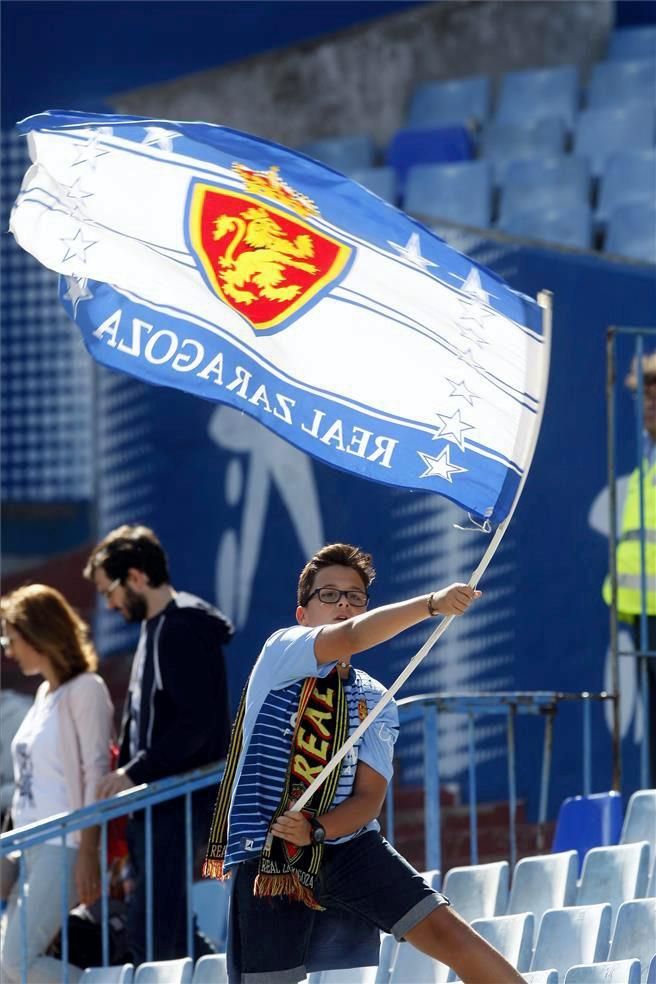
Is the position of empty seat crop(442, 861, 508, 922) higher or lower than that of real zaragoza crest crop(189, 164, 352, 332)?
lower

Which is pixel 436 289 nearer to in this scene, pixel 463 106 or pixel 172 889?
pixel 172 889

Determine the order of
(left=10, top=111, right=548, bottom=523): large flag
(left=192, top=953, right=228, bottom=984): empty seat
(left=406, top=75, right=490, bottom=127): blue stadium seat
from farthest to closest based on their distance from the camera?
(left=406, top=75, right=490, bottom=127): blue stadium seat < (left=192, top=953, right=228, bottom=984): empty seat < (left=10, top=111, right=548, bottom=523): large flag

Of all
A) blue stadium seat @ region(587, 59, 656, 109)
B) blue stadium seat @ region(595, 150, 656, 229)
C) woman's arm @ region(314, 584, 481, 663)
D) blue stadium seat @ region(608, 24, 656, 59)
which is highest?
blue stadium seat @ region(608, 24, 656, 59)

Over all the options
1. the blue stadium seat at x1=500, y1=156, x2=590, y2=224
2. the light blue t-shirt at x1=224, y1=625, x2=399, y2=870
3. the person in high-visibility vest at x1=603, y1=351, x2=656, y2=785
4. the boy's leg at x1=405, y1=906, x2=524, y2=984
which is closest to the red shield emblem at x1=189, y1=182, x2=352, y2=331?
the light blue t-shirt at x1=224, y1=625, x2=399, y2=870

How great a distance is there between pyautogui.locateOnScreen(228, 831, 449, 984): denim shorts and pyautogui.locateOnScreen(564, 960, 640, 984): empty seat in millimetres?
373

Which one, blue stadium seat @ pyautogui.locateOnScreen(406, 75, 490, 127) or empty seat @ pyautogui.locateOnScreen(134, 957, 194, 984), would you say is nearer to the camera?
empty seat @ pyautogui.locateOnScreen(134, 957, 194, 984)

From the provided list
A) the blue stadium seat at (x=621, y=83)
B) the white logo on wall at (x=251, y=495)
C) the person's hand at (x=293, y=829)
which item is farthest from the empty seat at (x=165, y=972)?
the blue stadium seat at (x=621, y=83)

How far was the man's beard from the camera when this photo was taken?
6.81 meters

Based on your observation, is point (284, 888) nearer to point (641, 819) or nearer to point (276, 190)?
point (276, 190)

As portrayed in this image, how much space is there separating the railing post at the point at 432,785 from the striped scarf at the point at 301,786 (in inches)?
86.1

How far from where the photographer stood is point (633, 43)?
12.1m

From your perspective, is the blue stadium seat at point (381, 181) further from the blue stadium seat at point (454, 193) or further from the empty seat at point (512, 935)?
the empty seat at point (512, 935)

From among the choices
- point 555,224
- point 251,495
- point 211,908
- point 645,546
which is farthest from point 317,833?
point 555,224

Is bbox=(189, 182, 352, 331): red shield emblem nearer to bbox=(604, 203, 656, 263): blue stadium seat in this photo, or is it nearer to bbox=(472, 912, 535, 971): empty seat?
bbox=(472, 912, 535, 971): empty seat
